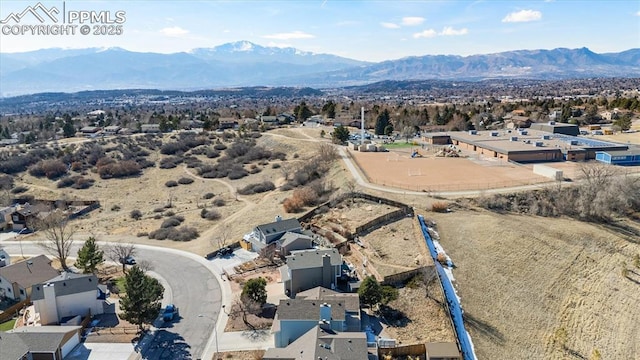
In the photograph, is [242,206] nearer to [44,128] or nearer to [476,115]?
[476,115]

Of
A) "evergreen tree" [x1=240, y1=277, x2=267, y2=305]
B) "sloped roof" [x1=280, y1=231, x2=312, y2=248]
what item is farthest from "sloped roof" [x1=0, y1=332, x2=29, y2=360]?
"sloped roof" [x1=280, y1=231, x2=312, y2=248]

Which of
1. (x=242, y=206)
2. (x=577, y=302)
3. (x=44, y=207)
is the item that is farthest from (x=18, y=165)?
(x=577, y=302)

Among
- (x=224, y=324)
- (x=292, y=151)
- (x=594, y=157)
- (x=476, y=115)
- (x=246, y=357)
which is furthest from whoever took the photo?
(x=476, y=115)

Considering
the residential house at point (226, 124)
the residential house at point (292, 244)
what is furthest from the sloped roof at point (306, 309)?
the residential house at point (226, 124)

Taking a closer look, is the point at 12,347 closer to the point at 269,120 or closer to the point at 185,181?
the point at 185,181

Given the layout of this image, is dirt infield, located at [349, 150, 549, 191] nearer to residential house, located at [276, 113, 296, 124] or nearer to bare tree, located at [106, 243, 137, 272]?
bare tree, located at [106, 243, 137, 272]

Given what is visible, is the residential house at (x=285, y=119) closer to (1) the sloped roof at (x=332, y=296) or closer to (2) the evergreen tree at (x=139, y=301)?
(1) the sloped roof at (x=332, y=296)

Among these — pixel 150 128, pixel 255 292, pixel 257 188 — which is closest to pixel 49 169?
pixel 150 128
